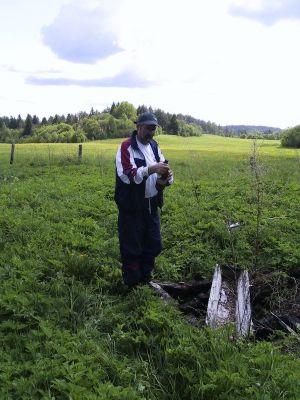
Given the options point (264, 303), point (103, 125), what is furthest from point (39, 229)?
point (103, 125)

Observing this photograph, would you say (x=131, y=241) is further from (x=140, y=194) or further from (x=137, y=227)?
(x=140, y=194)

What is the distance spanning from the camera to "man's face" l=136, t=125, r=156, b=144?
5262 mm

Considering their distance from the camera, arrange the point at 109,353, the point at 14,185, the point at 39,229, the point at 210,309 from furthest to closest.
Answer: the point at 14,185
the point at 39,229
the point at 210,309
the point at 109,353

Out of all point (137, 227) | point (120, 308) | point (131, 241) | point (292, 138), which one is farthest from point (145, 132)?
point (292, 138)

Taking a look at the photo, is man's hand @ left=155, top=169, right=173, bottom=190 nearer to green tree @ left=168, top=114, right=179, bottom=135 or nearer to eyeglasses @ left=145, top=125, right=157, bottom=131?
eyeglasses @ left=145, top=125, right=157, bottom=131

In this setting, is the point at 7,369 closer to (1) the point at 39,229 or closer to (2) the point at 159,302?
(2) the point at 159,302

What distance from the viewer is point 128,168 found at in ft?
16.9

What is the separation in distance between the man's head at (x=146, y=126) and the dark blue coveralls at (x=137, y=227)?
115 mm

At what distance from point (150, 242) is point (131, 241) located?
0.96 feet

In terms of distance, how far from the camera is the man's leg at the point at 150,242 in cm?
564

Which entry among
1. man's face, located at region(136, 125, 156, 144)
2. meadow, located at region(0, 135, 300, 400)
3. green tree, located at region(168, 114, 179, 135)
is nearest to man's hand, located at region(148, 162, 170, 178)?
man's face, located at region(136, 125, 156, 144)

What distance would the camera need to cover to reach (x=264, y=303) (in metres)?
5.93

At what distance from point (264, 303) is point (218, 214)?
361 centimetres

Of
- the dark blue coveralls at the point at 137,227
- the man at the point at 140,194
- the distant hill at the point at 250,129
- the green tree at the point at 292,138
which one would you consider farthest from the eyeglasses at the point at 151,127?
the green tree at the point at 292,138
